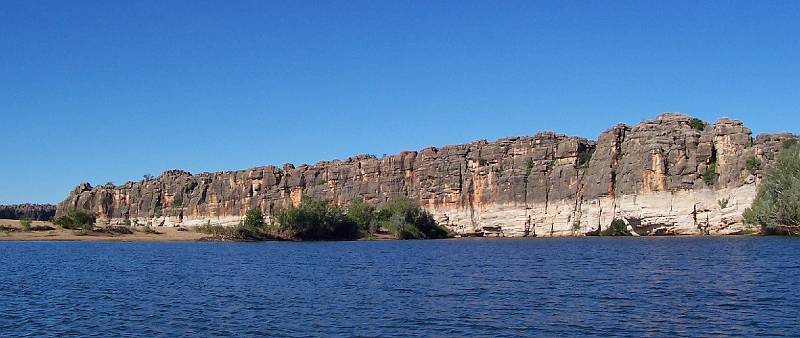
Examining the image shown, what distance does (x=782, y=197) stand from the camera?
66688 millimetres

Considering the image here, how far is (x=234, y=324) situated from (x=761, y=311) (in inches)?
610

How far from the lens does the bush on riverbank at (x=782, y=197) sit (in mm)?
65750

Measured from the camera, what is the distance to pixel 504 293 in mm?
28969

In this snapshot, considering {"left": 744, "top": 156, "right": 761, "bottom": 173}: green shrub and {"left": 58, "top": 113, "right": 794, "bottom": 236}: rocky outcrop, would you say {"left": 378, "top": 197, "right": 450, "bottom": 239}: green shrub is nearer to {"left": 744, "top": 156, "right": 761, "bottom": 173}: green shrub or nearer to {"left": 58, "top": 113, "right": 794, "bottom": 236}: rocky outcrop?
{"left": 58, "top": 113, "right": 794, "bottom": 236}: rocky outcrop

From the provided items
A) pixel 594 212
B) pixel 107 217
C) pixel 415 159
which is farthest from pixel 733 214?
pixel 107 217

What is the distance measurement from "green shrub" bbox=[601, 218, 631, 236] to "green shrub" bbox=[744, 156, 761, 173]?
16.6 meters

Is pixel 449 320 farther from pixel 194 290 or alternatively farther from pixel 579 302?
pixel 194 290

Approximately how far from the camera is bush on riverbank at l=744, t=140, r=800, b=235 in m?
65.8

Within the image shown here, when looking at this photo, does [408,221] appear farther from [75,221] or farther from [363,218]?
[75,221]

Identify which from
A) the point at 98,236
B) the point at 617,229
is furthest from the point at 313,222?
the point at 617,229

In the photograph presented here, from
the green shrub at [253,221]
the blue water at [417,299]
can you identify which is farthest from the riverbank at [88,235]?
the blue water at [417,299]

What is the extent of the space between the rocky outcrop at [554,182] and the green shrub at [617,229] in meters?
0.73

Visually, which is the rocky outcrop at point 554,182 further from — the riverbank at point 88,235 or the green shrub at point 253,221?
the riverbank at point 88,235

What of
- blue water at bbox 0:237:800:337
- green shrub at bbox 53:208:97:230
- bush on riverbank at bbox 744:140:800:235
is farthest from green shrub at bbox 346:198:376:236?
blue water at bbox 0:237:800:337
